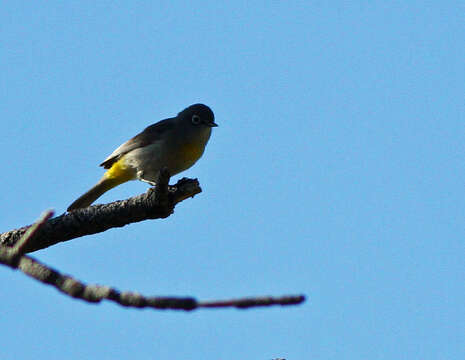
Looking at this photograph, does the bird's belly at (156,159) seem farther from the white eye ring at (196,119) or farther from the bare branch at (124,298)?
the bare branch at (124,298)

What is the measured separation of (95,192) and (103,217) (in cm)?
491

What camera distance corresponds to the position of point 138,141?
34.2 ft

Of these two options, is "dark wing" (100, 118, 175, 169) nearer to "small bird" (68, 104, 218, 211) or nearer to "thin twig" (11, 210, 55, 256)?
"small bird" (68, 104, 218, 211)

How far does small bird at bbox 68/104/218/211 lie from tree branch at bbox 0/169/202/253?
3.64 m

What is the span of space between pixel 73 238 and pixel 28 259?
4022 mm

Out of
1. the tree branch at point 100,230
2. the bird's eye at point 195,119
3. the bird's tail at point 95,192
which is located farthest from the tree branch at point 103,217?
the bird's eye at point 195,119

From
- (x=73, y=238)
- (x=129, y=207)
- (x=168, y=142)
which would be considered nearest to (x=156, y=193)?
(x=129, y=207)

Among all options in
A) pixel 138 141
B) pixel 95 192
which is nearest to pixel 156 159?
pixel 138 141

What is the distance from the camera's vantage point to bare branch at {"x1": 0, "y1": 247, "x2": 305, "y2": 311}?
1341mm

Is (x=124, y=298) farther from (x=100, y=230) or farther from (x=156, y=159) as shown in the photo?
(x=156, y=159)

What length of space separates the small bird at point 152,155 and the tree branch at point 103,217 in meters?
3.64

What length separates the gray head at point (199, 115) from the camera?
36.3ft

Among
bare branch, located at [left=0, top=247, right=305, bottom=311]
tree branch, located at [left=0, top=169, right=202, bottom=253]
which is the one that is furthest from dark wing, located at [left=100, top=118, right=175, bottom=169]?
bare branch, located at [left=0, top=247, right=305, bottom=311]

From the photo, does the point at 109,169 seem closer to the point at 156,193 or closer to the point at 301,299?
the point at 156,193
